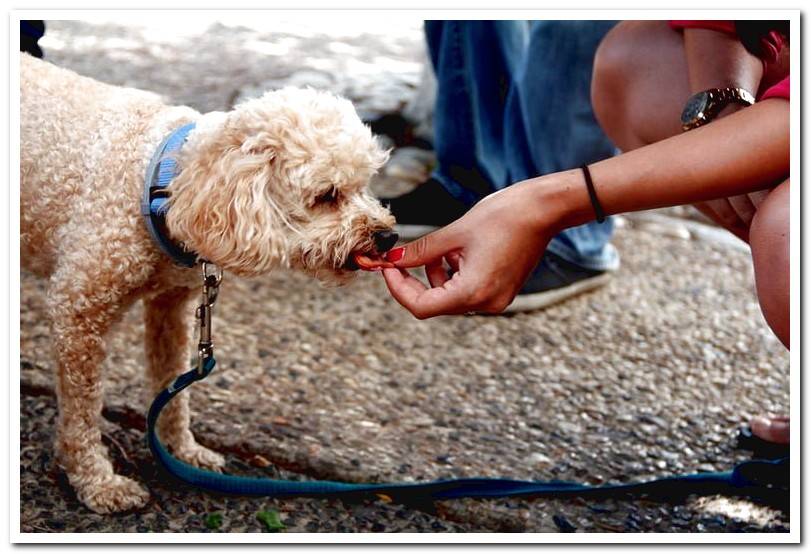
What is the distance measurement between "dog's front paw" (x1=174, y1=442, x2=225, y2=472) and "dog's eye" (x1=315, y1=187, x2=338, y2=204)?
2.50 ft

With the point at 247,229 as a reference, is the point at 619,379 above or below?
below

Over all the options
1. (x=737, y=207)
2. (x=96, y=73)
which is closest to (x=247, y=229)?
(x=737, y=207)

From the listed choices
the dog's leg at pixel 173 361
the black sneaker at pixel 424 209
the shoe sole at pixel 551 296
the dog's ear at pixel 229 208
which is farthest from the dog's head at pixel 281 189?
the black sneaker at pixel 424 209

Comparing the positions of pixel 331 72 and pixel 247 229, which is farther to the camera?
pixel 331 72

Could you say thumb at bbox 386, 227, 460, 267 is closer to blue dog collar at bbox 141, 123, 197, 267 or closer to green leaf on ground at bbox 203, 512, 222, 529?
blue dog collar at bbox 141, 123, 197, 267

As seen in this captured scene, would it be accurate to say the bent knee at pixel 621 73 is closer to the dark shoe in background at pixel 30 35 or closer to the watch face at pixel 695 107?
the watch face at pixel 695 107

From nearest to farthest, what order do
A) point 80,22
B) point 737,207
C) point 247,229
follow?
point 247,229, point 737,207, point 80,22

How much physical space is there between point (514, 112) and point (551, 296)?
771 mm

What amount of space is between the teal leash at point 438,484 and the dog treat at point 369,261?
1.04ft

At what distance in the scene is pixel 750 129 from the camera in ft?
5.70

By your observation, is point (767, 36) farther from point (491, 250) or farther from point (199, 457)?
point (199, 457)

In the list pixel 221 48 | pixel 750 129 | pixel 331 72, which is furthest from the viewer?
pixel 221 48

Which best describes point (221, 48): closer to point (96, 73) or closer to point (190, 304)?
point (96, 73)

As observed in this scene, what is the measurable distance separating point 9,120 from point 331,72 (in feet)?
11.7
